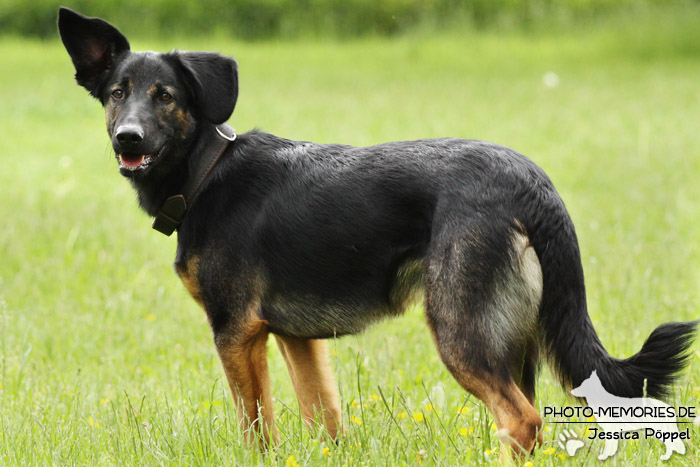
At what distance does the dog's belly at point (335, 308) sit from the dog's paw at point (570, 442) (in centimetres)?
79

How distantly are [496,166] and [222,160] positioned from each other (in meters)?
1.25

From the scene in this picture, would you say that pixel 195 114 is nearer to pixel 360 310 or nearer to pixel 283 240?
pixel 283 240

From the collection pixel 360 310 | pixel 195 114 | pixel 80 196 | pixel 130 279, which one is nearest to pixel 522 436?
pixel 360 310

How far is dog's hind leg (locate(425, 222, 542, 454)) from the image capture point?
3150mm

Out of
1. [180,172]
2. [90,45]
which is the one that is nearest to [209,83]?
[180,172]

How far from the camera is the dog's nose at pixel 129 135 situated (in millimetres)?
3559

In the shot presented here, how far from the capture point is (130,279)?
6.99 m

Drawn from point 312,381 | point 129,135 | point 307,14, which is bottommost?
point 312,381

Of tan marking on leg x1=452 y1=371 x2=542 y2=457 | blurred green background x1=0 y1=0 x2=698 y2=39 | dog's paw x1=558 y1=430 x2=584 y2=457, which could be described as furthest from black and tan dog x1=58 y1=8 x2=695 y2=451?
blurred green background x1=0 y1=0 x2=698 y2=39

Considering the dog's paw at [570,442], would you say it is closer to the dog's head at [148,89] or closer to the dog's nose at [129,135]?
the dog's head at [148,89]

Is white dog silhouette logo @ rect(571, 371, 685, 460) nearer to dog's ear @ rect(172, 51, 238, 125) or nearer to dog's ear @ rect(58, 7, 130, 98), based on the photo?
dog's ear @ rect(172, 51, 238, 125)

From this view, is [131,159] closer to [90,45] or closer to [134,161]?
[134,161]

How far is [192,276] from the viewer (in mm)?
3678

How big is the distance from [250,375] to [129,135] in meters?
1.12
